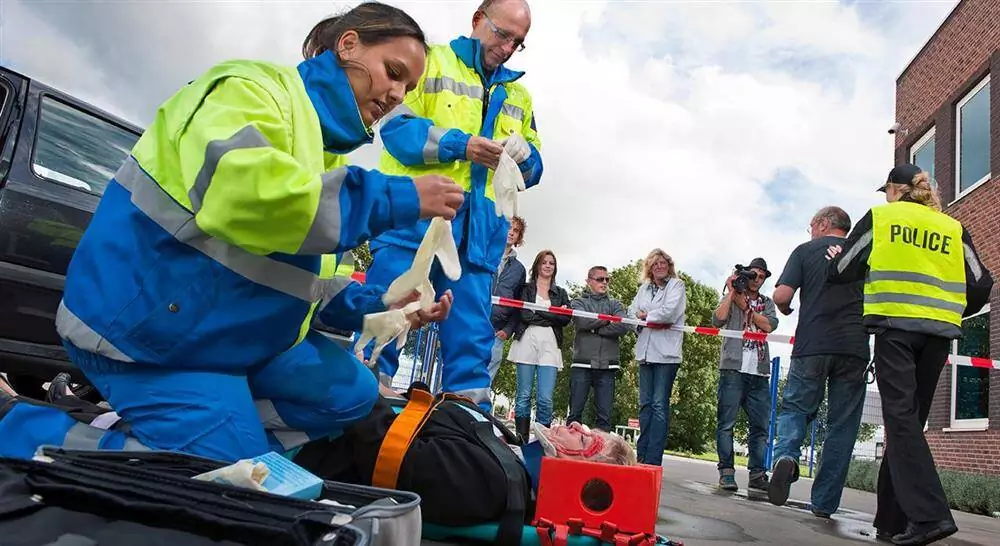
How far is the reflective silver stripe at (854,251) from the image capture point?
4.44 metres

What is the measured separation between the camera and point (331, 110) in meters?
2.09

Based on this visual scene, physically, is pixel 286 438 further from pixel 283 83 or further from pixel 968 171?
pixel 968 171

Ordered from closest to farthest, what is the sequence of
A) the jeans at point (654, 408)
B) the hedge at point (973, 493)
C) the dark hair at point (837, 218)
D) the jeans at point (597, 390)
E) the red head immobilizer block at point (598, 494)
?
1. the red head immobilizer block at point (598, 494)
2. the dark hair at point (837, 218)
3. the jeans at point (654, 408)
4. the jeans at point (597, 390)
5. the hedge at point (973, 493)

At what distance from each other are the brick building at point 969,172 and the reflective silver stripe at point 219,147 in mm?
12763

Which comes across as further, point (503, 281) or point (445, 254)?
point (503, 281)

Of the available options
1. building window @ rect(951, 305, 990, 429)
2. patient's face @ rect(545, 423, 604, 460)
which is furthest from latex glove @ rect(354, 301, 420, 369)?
→ building window @ rect(951, 305, 990, 429)

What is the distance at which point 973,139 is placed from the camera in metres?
13.5

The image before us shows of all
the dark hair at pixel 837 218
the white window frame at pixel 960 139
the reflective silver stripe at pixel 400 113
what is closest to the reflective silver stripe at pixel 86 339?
the reflective silver stripe at pixel 400 113

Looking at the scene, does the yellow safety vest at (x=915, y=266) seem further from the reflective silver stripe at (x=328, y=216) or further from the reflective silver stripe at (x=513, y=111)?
the reflective silver stripe at (x=328, y=216)

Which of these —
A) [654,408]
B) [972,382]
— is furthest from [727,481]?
[972,382]

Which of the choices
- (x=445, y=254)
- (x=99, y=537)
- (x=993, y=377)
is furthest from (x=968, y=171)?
(x=99, y=537)

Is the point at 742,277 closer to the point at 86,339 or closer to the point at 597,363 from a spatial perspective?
the point at 597,363

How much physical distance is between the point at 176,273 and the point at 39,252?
8.18ft

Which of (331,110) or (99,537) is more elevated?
(331,110)
